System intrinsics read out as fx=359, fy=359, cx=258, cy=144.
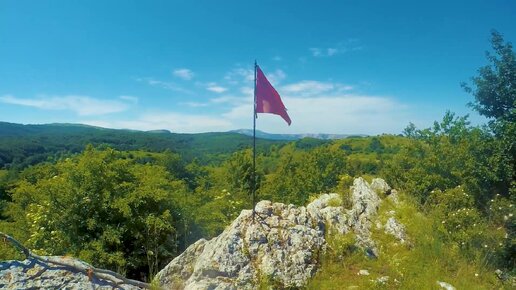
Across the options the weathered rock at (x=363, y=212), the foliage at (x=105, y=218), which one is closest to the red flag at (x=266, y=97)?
the weathered rock at (x=363, y=212)

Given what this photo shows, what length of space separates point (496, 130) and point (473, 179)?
2271 millimetres

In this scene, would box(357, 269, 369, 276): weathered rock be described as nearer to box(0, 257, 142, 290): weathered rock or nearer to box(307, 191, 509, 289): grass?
box(307, 191, 509, 289): grass

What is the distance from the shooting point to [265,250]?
8438 millimetres

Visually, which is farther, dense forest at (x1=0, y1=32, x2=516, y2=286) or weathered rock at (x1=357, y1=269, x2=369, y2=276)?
dense forest at (x1=0, y1=32, x2=516, y2=286)

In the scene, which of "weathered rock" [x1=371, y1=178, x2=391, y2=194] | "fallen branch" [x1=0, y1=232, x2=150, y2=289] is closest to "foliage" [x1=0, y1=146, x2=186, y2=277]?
"fallen branch" [x1=0, y1=232, x2=150, y2=289]

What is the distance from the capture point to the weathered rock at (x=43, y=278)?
662cm

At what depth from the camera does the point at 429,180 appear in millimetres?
12844

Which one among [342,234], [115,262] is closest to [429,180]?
[342,234]

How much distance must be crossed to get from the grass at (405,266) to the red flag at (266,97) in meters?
3.67

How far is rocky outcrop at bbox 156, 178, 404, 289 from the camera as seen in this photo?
7.89m

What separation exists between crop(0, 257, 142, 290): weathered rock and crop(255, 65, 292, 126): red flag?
5.25 meters

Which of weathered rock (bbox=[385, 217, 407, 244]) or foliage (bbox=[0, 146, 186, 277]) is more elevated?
weathered rock (bbox=[385, 217, 407, 244])

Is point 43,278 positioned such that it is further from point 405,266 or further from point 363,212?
point 363,212

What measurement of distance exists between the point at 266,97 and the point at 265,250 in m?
3.86
